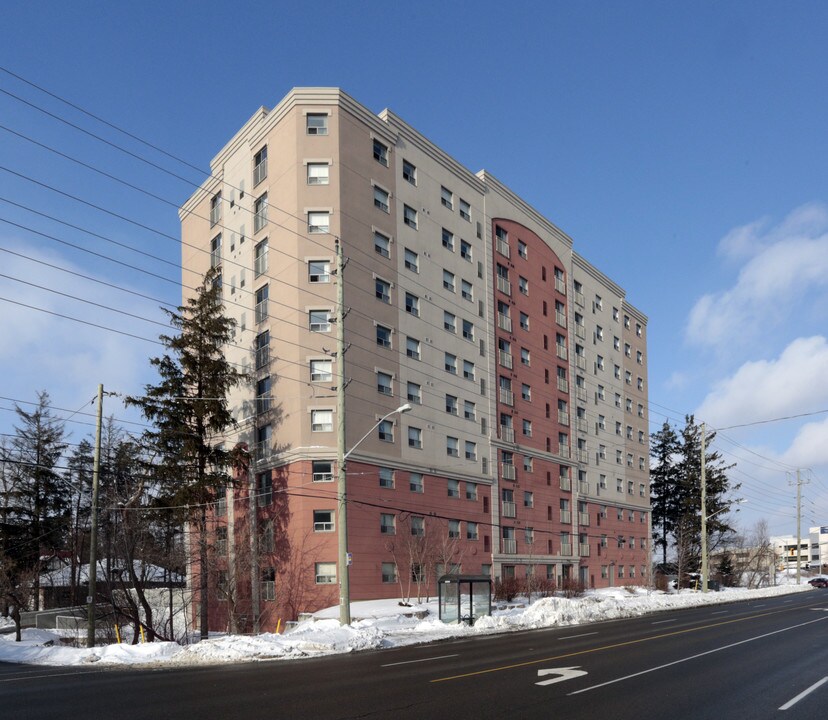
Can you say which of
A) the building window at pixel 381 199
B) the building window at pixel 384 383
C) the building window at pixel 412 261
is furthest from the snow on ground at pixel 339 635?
the building window at pixel 381 199

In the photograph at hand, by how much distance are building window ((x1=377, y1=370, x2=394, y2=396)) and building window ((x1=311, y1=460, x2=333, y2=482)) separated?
19.2 ft

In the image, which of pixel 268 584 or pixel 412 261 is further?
pixel 412 261

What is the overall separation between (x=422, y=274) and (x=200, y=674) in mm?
36088

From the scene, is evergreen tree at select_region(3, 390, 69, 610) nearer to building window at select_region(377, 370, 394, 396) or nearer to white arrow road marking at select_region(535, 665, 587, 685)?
building window at select_region(377, 370, 394, 396)

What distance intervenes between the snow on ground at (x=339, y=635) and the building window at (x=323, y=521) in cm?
427

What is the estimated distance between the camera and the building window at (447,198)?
5462 cm

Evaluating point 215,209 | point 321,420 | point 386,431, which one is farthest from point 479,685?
point 215,209

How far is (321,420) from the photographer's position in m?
43.5

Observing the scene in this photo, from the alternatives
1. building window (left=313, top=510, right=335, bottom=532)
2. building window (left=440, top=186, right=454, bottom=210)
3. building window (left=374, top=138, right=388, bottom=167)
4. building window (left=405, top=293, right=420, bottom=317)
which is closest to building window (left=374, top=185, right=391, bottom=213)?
building window (left=374, top=138, right=388, bottom=167)

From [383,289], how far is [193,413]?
13.8m

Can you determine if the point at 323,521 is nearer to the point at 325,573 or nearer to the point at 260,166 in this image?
the point at 325,573

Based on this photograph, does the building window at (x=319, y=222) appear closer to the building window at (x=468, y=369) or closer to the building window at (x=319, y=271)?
the building window at (x=319, y=271)

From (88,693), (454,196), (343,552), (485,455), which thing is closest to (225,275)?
(454,196)

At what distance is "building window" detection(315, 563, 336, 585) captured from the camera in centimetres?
4084
